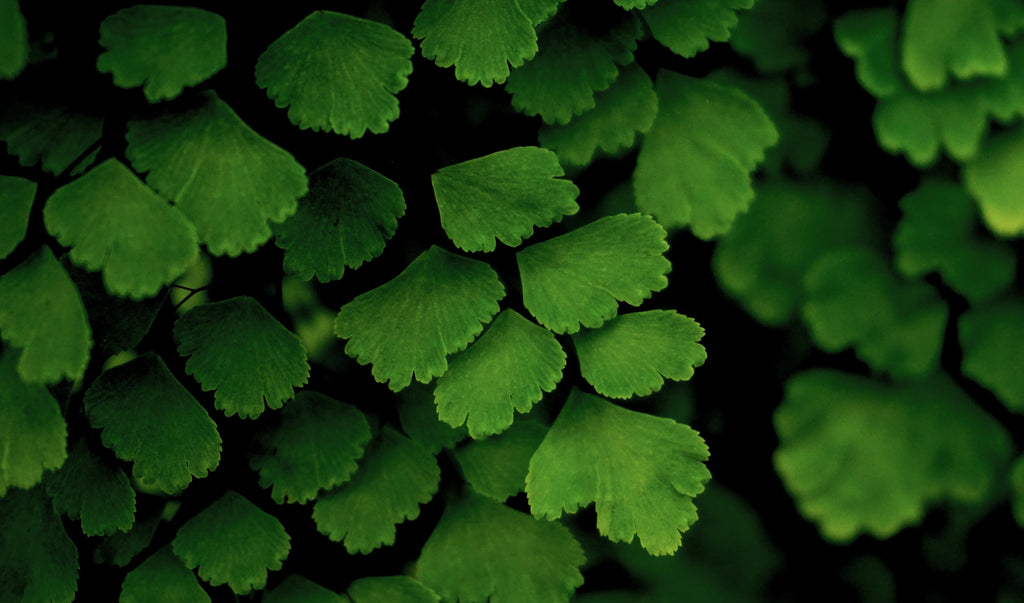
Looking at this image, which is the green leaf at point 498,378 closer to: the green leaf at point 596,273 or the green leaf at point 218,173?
the green leaf at point 596,273

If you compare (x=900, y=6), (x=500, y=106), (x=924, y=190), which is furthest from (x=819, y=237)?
(x=500, y=106)

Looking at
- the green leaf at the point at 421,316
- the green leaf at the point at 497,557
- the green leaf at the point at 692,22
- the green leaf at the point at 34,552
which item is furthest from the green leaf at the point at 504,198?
the green leaf at the point at 34,552

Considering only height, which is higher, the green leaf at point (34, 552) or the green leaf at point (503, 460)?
the green leaf at point (503, 460)

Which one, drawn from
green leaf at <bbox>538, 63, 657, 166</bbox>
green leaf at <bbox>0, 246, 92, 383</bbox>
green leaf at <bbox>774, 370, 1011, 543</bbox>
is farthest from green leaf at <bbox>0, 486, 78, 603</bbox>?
green leaf at <bbox>774, 370, 1011, 543</bbox>

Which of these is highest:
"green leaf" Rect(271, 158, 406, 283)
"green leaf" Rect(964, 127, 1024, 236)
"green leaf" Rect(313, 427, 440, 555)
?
"green leaf" Rect(964, 127, 1024, 236)

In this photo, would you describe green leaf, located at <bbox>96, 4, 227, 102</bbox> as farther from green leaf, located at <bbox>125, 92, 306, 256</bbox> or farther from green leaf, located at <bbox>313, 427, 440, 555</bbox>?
green leaf, located at <bbox>313, 427, 440, 555</bbox>

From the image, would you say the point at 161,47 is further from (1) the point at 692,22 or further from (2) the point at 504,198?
(1) the point at 692,22
